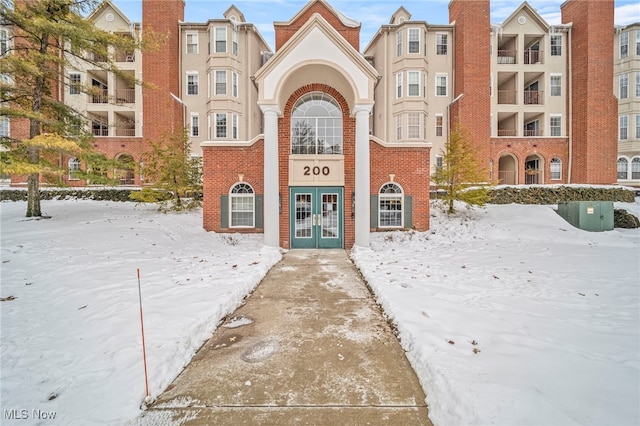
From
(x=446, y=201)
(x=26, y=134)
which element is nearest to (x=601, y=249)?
(x=446, y=201)

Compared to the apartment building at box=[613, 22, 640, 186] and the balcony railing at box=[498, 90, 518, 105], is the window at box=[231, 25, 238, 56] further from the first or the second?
the apartment building at box=[613, 22, 640, 186]

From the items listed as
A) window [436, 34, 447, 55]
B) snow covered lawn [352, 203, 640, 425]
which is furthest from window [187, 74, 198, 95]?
snow covered lawn [352, 203, 640, 425]

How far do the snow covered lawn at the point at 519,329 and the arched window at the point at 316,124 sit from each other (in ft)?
17.2

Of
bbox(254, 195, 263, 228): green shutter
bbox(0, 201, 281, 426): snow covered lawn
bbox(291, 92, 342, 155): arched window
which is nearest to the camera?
bbox(0, 201, 281, 426): snow covered lawn

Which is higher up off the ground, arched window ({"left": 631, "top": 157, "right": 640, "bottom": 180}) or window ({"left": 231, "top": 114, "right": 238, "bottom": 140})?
window ({"left": 231, "top": 114, "right": 238, "bottom": 140})

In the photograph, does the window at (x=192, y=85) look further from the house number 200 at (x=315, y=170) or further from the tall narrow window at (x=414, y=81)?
the tall narrow window at (x=414, y=81)

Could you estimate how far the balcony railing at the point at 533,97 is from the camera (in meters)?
24.1

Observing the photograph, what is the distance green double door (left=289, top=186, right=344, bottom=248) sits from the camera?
477 inches

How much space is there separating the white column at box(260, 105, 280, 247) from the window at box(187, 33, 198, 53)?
17264 mm

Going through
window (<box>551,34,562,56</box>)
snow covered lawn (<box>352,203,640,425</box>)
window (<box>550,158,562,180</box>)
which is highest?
window (<box>551,34,562,56</box>)

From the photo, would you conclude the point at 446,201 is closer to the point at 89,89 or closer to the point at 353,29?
the point at 353,29

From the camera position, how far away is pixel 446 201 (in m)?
15.8

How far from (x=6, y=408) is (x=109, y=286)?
3545 millimetres

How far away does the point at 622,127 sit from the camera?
25.1 m
